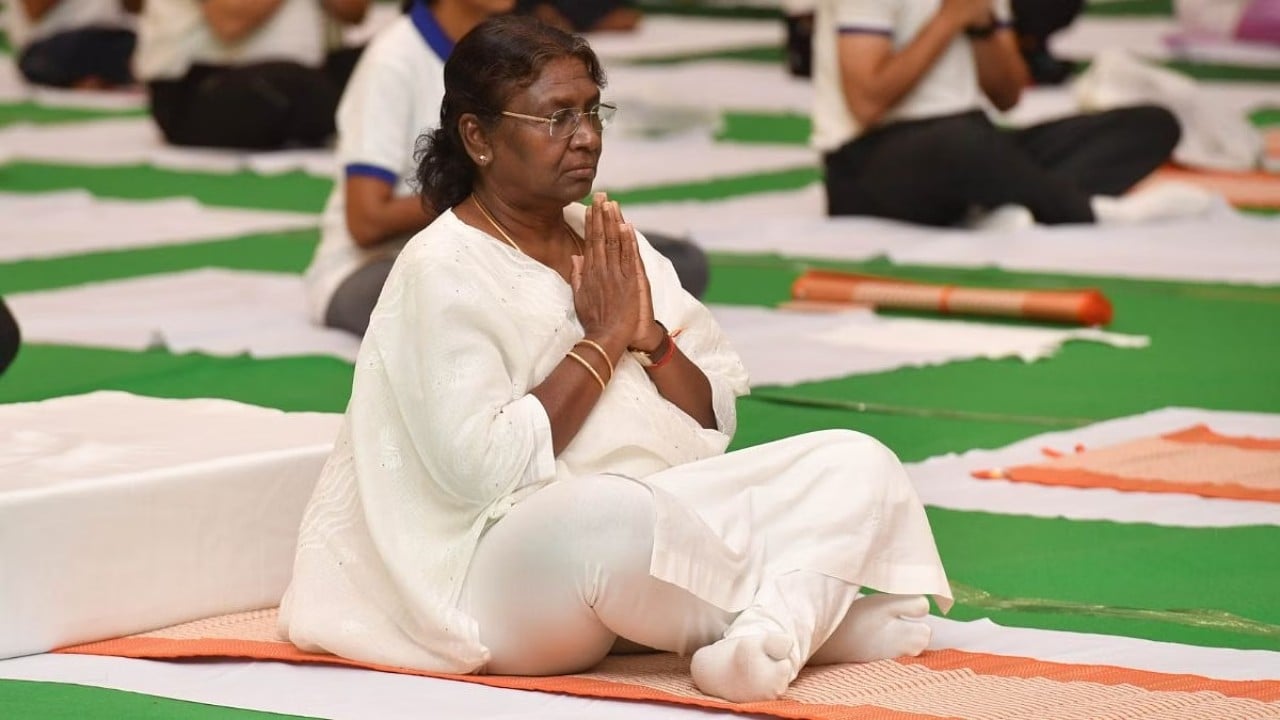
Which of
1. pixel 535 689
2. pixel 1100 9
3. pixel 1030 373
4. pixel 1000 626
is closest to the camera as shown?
pixel 535 689

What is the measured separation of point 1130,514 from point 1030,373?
4.11ft

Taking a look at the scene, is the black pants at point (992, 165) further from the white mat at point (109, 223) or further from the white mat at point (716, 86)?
the white mat at point (716, 86)

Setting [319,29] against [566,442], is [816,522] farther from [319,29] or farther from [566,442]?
[319,29]

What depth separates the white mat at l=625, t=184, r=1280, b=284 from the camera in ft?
21.8

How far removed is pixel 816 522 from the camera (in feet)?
9.79

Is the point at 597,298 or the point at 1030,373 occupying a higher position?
the point at 597,298

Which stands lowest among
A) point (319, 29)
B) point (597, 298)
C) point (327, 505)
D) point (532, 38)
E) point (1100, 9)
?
point (1100, 9)

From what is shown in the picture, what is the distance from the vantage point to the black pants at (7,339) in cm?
482

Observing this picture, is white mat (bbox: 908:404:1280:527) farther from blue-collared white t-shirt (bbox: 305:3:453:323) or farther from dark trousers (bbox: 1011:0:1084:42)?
dark trousers (bbox: 1011:0:1084:42)

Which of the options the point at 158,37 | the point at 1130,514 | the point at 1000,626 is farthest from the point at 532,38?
the point at 158,37

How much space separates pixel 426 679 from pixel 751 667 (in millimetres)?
426

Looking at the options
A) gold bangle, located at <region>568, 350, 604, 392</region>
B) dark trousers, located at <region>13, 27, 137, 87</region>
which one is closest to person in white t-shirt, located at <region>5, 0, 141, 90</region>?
dark trousers, located at <region>13, 27, 137, 87</region>

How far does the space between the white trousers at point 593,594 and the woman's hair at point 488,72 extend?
1.62ft

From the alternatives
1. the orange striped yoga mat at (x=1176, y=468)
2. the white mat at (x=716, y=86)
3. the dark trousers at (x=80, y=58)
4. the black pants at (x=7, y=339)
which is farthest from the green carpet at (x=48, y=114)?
the orange striped yoga mat at (x=1176, y=468)
